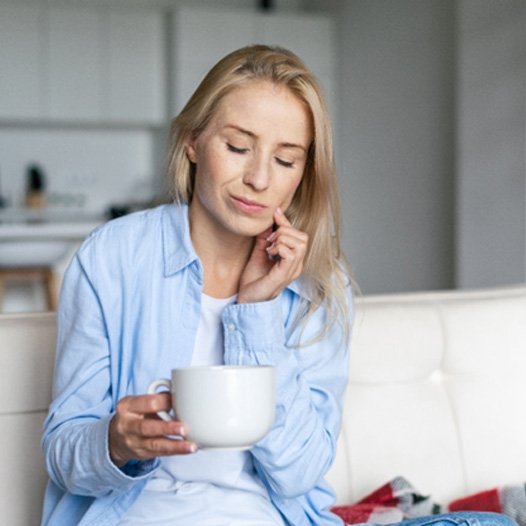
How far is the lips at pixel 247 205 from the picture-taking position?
3.68 ft

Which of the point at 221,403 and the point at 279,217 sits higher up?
the point at 279,217

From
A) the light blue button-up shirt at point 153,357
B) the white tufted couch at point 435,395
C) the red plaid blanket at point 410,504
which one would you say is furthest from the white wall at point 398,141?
the light blue button-up shirt at point 153,357

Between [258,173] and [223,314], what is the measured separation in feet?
0.56

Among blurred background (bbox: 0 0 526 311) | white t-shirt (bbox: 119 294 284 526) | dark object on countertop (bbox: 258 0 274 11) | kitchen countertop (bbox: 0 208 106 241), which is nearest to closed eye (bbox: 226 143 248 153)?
white t-shirt (bbox: 119 294 284 526)

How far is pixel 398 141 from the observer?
5.24 m

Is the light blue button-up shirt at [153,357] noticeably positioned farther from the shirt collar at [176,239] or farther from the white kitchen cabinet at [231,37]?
the white kitchen cabinet at [231,37]

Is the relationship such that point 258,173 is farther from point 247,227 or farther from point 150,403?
point 150,403

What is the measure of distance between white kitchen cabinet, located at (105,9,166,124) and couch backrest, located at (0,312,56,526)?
4.46m

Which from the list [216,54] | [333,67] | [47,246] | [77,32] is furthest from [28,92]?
[333,67]

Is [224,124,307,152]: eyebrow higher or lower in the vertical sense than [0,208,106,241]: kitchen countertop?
higher

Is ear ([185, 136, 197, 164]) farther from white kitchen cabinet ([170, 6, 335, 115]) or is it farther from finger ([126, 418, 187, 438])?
white kitchen cabinet ([170, 6, 335, 115])

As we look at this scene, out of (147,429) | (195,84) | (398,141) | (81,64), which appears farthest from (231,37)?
(147,429)

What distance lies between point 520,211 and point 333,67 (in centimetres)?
245

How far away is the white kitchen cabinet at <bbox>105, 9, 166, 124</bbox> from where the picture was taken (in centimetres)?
560
